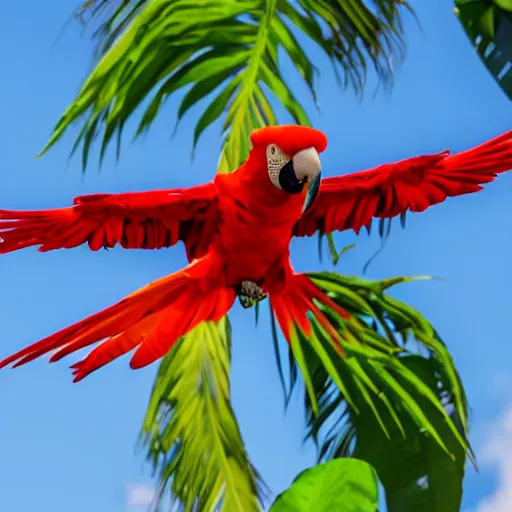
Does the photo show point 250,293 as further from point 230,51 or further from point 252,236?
point 230,51

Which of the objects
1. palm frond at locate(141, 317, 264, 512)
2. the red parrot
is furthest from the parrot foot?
palm frond at locate(141, 317, 264, 512)

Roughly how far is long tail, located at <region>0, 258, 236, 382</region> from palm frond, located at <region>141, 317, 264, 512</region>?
316 mm

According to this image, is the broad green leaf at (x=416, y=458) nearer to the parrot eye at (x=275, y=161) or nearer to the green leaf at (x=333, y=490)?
the green leaf at (x=333, y=490)

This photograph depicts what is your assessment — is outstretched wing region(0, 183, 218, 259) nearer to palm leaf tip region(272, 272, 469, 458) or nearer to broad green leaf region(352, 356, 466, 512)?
palm leaf tip region(272, 272, 469, 458)

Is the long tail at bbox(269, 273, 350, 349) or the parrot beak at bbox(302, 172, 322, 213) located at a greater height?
the parrot beak at bbox(302, 172, 322, 213)

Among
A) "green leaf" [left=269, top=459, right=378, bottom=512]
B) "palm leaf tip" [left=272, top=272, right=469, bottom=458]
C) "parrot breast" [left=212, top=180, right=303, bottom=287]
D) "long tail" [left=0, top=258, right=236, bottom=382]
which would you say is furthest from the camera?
"palm leaf tip" [left=272, top=272, right=469, bottom=458]

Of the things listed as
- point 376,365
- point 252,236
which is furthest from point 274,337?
point 252,236

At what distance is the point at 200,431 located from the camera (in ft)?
3.78

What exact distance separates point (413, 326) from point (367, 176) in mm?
405

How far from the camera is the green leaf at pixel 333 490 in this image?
1.09m

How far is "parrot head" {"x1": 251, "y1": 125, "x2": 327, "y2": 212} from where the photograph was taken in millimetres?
824

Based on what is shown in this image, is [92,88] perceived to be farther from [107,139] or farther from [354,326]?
[354,326]

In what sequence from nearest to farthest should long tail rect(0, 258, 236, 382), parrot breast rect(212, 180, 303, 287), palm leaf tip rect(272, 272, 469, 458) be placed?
long tail rect(0, 258, 236, 382) < parrot breast rect(212, 180, 303, 287) < palm leaf tip rect(272, 272, 469, 458)

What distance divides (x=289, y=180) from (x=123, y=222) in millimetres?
187
